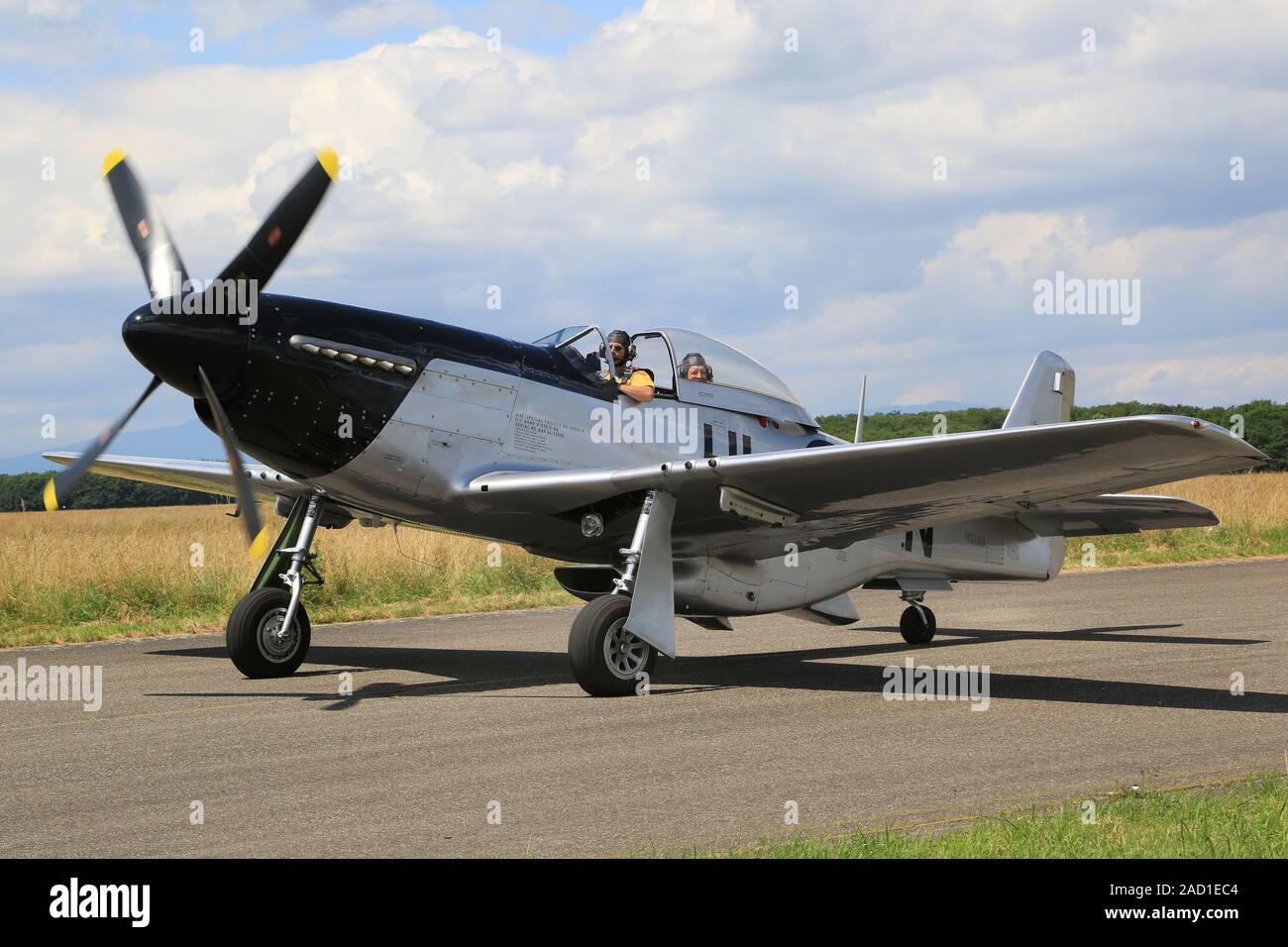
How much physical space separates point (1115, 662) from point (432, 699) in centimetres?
587

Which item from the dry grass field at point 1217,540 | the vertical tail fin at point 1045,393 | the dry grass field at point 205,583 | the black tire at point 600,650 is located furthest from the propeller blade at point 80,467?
the dry grass field at point 1217,540

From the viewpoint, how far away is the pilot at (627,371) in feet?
34.5

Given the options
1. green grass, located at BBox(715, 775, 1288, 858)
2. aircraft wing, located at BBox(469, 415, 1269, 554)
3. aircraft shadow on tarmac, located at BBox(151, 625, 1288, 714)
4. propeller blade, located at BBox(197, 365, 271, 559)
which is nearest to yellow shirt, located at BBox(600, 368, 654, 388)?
aircraft wing, located at BBox(469, 415, 1269, 554)

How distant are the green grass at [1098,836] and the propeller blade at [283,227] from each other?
6.15 m

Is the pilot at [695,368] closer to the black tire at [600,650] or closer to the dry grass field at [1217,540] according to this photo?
the black tire at [600,650]

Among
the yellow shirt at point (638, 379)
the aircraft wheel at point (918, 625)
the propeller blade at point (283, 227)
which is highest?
the propeller blade at point (283, 227)

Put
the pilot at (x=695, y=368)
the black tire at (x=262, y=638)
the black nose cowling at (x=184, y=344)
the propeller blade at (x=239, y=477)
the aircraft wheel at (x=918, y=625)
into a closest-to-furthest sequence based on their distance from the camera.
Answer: the black nose cowling at (x=184, y=344) → the propeller blade at (x=239, y=477) → the black tire at (x=262, y=638) → the pilot at (x=695, y=368) → the aircraft wheel at (x=918, y=625)

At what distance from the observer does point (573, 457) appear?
10234mm

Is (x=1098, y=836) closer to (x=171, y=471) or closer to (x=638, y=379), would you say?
(x=638, y=379)

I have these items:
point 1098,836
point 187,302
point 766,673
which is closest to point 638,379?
point 766,673

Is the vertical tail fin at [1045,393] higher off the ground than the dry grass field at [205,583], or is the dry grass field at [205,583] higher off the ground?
the vertical tail fin at [1045,393]

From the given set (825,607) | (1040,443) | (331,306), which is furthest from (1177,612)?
(331,306)

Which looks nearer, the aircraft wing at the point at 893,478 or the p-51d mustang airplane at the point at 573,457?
the aircraft wing at the point at 893,478

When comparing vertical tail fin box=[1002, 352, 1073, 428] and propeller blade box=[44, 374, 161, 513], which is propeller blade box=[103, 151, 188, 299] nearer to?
propeller blade box=[44, 374, 161, 513]
